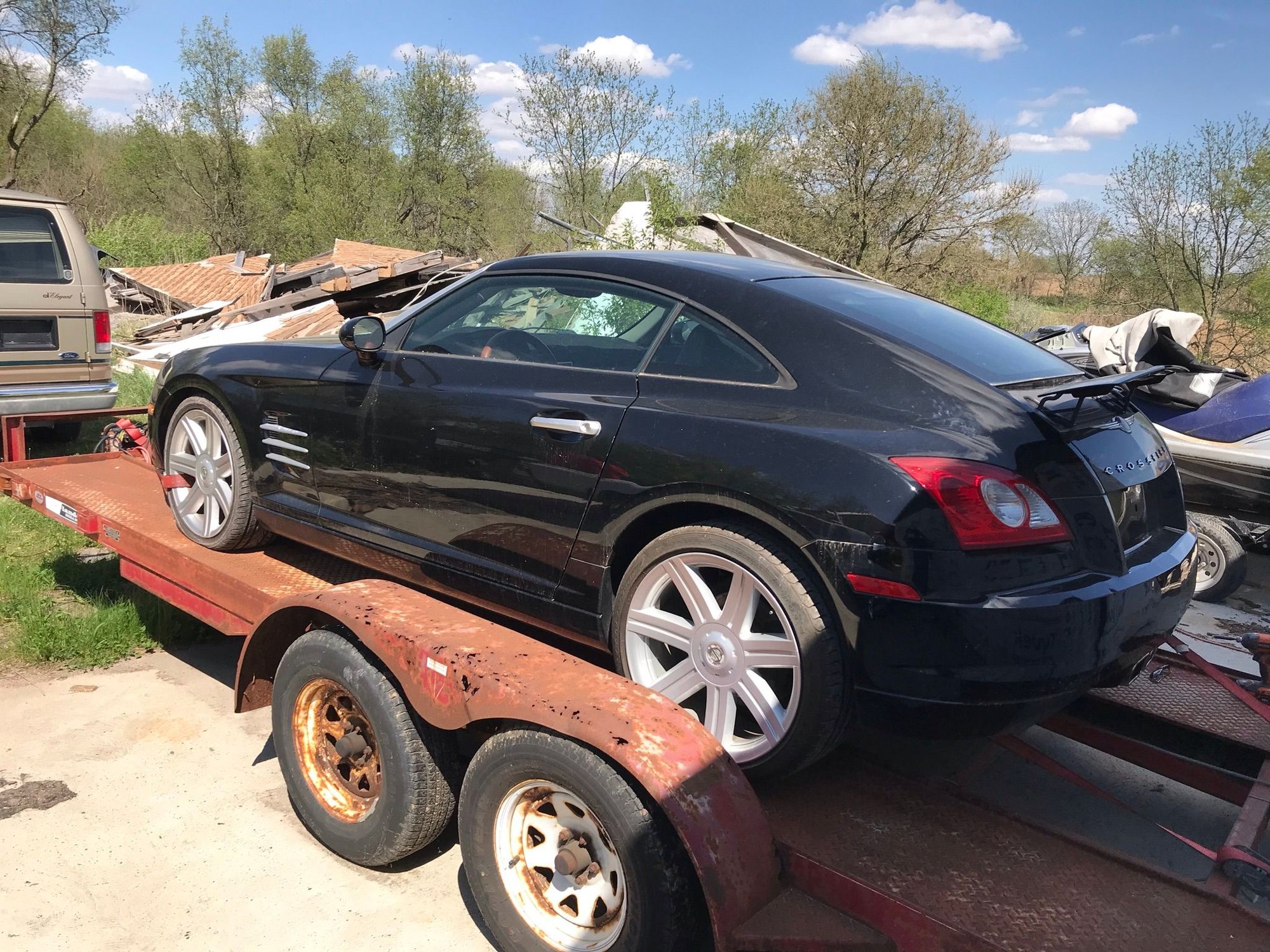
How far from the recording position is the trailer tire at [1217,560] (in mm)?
6074

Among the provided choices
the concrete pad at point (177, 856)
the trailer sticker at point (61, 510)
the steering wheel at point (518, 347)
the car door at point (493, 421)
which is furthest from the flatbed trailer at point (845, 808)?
the trailer sticker at point (61, 510)

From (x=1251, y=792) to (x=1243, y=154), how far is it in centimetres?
1998

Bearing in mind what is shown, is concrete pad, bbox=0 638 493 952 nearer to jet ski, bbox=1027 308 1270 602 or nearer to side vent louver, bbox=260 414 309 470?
side vent louver, bbox=260 414 309 470

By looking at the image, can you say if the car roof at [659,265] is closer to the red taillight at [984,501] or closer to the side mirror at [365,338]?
the side mirror at [365,338]

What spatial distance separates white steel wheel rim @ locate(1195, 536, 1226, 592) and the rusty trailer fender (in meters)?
5.20

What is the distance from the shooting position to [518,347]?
3.28 m

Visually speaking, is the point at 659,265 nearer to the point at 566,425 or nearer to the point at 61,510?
the point at 566,425

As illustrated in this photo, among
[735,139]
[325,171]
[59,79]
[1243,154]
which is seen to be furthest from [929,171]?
[59,79]

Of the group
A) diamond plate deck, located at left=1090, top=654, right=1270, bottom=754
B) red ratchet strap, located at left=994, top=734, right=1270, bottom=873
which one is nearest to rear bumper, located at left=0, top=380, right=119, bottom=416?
red ratchet strap, located at left=994, top=734, right=1270, bottom=873

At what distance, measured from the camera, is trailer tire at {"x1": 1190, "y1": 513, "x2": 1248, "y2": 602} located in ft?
19.9

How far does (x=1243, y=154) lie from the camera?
18.3 meters

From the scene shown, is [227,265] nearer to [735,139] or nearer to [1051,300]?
[735,139]

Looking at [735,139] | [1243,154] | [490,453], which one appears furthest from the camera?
[735,139]

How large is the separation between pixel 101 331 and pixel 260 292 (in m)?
12.7
